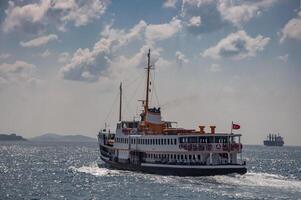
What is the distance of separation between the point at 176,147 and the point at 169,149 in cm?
140

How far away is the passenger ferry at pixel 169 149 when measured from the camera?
65562 mm

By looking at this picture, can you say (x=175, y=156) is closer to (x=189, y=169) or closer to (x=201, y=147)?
(x=189, y=169)

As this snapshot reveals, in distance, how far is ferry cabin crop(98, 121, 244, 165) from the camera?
216 ft

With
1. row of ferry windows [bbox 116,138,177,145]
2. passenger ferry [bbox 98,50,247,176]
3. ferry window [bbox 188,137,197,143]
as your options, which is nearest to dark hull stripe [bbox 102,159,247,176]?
passenger ferry [bbox 98,50,247,176]

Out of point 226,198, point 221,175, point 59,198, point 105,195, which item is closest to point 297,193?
point 226,198

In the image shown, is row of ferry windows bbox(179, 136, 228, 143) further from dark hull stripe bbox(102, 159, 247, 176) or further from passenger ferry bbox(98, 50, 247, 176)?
dark hull stripe bbox(102, 159, 247, 176)

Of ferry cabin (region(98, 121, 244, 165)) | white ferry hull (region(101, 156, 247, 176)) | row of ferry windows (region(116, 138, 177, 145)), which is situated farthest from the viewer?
row of ferry windows (region(116, 138, 177, 145))

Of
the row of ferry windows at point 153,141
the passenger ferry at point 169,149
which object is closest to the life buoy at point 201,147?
the passenger ferry at point 169,149

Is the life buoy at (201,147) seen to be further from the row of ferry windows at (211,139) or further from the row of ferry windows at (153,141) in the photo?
the row of ferry windows at (153,141)

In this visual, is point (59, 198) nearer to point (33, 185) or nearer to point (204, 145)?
point (33, 185)

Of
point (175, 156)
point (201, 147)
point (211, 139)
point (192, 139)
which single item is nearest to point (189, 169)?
point (201, 147)

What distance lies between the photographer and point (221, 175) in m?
64.9

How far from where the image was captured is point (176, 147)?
68.4 m

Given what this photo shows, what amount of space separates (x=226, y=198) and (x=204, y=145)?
16588 mm
